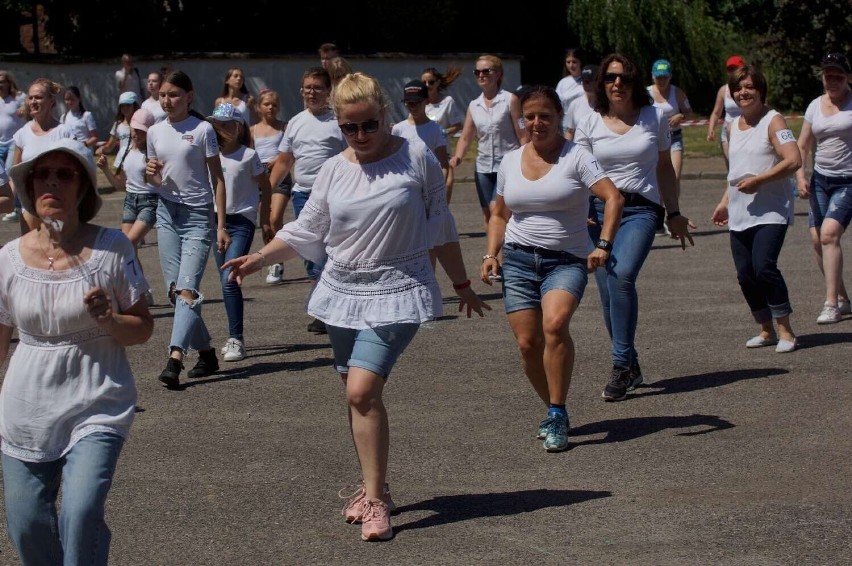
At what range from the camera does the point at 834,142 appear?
1065 cm

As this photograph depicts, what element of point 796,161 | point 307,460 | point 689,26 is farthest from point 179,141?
point 689,26

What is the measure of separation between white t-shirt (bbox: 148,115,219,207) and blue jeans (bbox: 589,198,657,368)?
267 cm

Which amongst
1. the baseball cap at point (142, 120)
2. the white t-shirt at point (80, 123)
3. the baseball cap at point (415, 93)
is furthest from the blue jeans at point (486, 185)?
the white t-shirt at point (80, 123)

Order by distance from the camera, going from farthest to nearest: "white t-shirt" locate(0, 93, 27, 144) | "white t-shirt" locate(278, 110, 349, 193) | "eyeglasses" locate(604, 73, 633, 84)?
"white t-shirt" locate(0, 93, 27, 144)
"white t-shirt" locate(278, 110, 349, 193)
"eyeglasses" locate(604, 73, 633, 84)

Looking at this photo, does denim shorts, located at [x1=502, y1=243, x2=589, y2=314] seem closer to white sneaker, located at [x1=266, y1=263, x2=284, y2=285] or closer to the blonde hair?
the blonde hair

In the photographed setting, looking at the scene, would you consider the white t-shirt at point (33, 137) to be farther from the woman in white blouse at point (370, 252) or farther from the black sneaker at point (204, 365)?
the woman in white blouse at point (370, 252)

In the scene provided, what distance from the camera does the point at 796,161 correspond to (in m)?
9.29

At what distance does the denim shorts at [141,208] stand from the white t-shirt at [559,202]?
4.06 m

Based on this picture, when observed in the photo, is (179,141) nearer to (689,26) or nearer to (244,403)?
(244,403)

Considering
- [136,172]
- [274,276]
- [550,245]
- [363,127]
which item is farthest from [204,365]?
[274,276]

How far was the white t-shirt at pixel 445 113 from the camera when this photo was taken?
14.4m

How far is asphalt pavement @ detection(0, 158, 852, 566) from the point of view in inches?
225

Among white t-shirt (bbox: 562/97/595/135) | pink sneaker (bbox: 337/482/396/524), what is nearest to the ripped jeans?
pink sneaker (bbox: 337/482/396/524)

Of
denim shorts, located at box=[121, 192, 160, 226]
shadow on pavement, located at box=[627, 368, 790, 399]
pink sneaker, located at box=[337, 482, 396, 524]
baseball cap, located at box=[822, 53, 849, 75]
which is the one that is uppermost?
baseball cap, located at box=[822, 53, 849, 75]
